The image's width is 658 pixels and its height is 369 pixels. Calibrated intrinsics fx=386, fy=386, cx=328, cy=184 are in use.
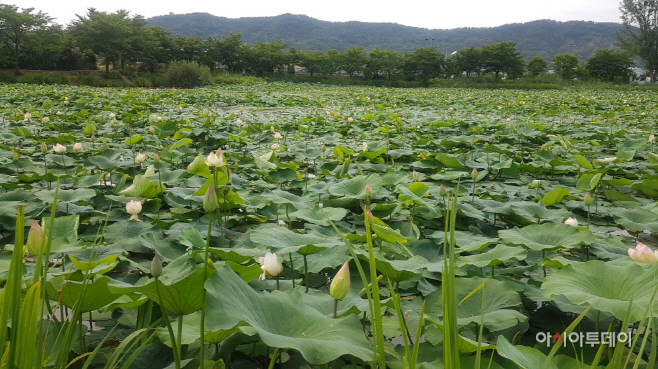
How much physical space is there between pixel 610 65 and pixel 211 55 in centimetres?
3038

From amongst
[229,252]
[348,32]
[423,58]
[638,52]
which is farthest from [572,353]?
[348,32]

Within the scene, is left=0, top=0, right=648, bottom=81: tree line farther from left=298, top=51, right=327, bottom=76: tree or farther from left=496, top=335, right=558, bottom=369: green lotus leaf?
left=496, top=335, right=558, bottom=369: green lotus leaf

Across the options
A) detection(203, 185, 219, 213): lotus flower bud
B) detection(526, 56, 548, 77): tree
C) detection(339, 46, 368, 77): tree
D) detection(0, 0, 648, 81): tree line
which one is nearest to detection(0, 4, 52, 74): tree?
detection(0, 0, 648, 81): tree line

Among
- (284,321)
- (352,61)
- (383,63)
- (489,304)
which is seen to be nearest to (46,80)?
(284,321)

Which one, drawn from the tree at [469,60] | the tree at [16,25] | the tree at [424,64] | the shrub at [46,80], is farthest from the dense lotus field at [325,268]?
the tree at [469,60]

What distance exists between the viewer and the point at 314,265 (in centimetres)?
112

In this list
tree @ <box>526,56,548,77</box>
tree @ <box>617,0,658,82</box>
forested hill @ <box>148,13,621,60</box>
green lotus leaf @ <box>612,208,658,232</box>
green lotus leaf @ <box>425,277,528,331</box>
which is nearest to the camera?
green lotus leaf @ <box>425,277,528,331</box>

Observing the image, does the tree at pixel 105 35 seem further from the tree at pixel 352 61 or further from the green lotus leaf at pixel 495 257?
the green lotus leaf at pixel 495 257

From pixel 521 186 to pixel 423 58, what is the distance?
3044 cm

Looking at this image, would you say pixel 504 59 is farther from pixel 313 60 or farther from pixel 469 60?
pixel 313 60

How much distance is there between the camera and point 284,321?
0.72m

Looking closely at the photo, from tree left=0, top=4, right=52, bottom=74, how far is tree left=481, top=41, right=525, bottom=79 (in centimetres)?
3060

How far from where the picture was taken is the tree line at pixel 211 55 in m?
20.9

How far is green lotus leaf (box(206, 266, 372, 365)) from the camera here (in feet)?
1.92
